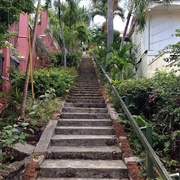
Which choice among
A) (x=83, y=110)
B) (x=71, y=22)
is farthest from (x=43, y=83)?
(x=71, y=22)

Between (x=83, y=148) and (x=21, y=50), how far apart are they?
6.61 m

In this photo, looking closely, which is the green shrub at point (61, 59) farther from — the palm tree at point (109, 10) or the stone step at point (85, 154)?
the stone step at point (85, 154)

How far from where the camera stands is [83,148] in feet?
14.5

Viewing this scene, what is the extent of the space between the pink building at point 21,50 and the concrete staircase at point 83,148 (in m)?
2.37

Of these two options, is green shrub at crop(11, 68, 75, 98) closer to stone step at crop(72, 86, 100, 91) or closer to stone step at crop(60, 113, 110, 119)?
stone step at crop(60, 113, 110, 119)

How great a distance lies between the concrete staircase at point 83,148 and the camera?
3617 millimetres

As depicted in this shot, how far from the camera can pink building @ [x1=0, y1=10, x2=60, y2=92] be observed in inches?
307

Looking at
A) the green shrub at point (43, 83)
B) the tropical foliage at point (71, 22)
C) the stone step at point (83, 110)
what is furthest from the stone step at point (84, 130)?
the tropical foliage at point (71, 22)

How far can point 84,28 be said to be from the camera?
56.0 feet

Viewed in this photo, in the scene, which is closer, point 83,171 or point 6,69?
point 83,171

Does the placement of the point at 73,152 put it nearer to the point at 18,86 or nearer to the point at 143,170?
the point at 143,170

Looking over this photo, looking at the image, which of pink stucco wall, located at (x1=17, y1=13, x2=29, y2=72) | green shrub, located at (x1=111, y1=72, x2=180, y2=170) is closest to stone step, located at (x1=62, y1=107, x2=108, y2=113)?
green shrub, located at (x1=111, y1=72, x2=180, y2=170)

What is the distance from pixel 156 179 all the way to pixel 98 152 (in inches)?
51.8

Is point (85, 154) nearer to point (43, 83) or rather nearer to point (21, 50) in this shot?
point (43, 83)
